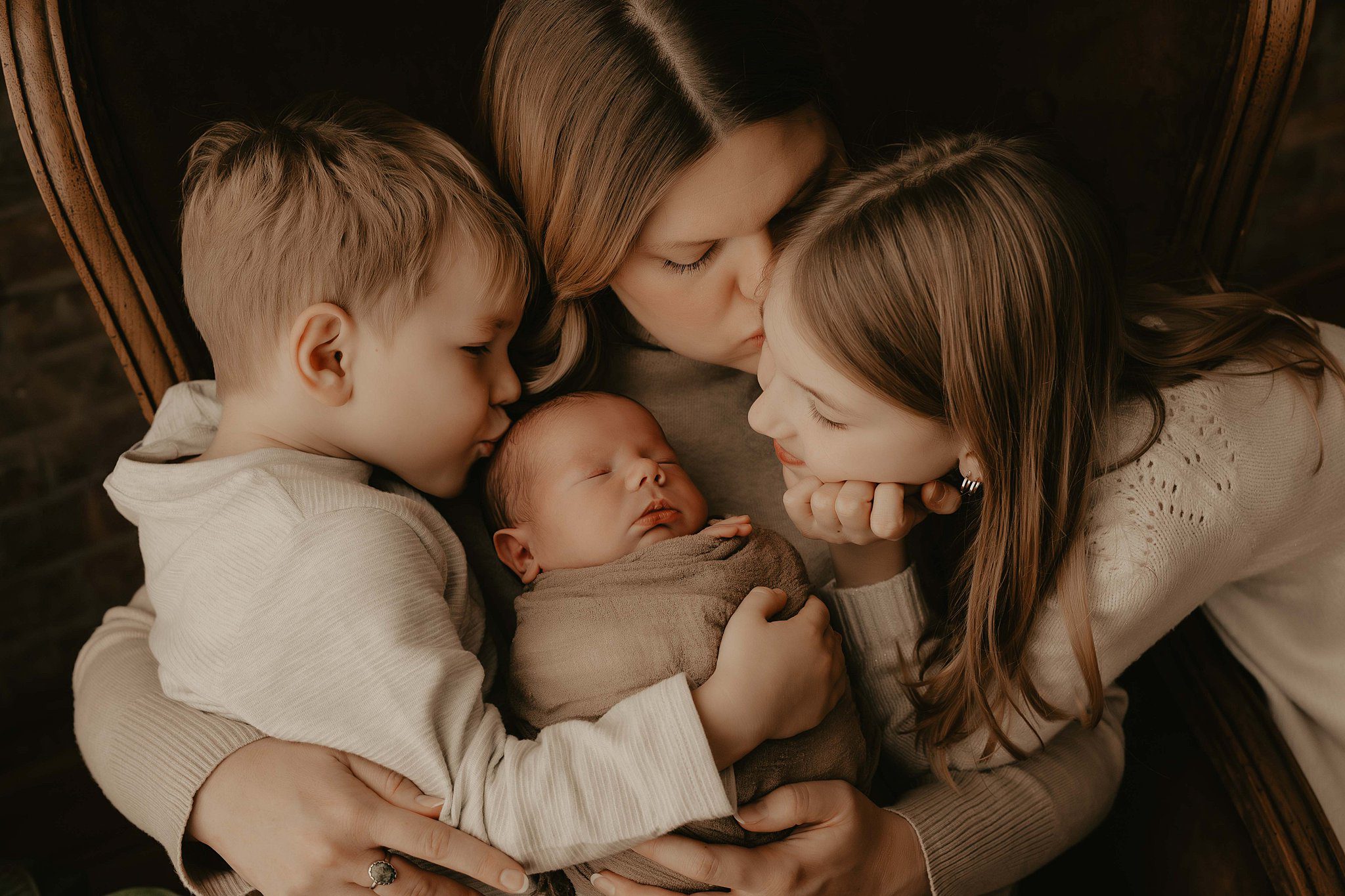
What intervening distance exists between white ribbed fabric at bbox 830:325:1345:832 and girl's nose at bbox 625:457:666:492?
0.27 m

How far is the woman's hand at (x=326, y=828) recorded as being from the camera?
2.90ft

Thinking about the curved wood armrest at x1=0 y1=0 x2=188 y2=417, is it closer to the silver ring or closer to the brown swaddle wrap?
the brown swaddle wrap

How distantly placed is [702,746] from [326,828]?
0.36 m

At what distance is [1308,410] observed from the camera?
102 cm

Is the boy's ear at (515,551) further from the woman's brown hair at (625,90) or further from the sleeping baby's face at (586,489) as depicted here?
the woman's brown hair at (625,90)

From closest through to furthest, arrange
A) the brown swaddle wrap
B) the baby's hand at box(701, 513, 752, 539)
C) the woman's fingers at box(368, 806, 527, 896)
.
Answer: the woman's fingers at box(368, 806, 527, 896) → the brown swaddle wrap → the baby's hand at box(701, 513, 752, 539)

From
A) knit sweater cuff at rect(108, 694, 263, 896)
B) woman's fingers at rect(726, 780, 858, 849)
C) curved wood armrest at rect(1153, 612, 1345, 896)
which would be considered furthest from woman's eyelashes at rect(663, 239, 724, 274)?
curved wood armrest at rect(1153, 612, 1345, 896)

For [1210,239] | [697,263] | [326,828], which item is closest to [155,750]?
[326,828]

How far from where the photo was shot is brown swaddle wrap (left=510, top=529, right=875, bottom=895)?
980mm

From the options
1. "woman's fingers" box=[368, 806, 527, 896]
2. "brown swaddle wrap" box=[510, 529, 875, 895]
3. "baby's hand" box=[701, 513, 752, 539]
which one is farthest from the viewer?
"baby's hand" box=[701, 513, 752, 539]

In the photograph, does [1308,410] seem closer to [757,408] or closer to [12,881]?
[757,408]

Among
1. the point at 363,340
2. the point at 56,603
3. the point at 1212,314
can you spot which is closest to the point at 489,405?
the point at 363,340

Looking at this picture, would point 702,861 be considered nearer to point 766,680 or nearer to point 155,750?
point 766,680

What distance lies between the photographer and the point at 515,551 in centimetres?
Answer: 118
